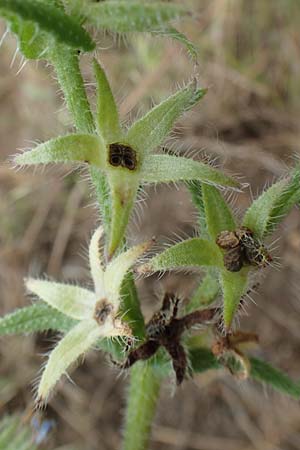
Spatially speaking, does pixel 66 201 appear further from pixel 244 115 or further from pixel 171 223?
pixel 244 115

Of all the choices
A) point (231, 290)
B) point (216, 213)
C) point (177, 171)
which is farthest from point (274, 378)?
point (177, 171)

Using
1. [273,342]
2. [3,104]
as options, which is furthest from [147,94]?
[273,342]

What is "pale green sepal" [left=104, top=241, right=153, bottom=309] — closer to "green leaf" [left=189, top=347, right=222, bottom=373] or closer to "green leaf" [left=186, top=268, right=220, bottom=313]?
"green leaf" [left=186, top=268, right=220, bottom=313]

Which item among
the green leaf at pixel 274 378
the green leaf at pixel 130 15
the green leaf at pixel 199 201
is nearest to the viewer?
the green leaf at pixel 130 15

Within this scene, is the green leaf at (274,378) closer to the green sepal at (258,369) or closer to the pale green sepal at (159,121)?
the green sepal at (258,369)

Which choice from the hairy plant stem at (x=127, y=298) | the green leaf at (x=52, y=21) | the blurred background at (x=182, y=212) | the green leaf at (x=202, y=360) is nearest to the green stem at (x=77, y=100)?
the hairy plant stem at (x=127, y=298)

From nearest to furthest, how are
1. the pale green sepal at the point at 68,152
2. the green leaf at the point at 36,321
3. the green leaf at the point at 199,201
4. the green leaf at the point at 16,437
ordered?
1. the pale green sepal at the point at 68,152
2. the green leaf at the point at 199,201
3. the green leaf at the point at 36,321
4. the green leaf at the point at 16,437

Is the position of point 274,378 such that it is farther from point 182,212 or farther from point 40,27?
point 182,212
